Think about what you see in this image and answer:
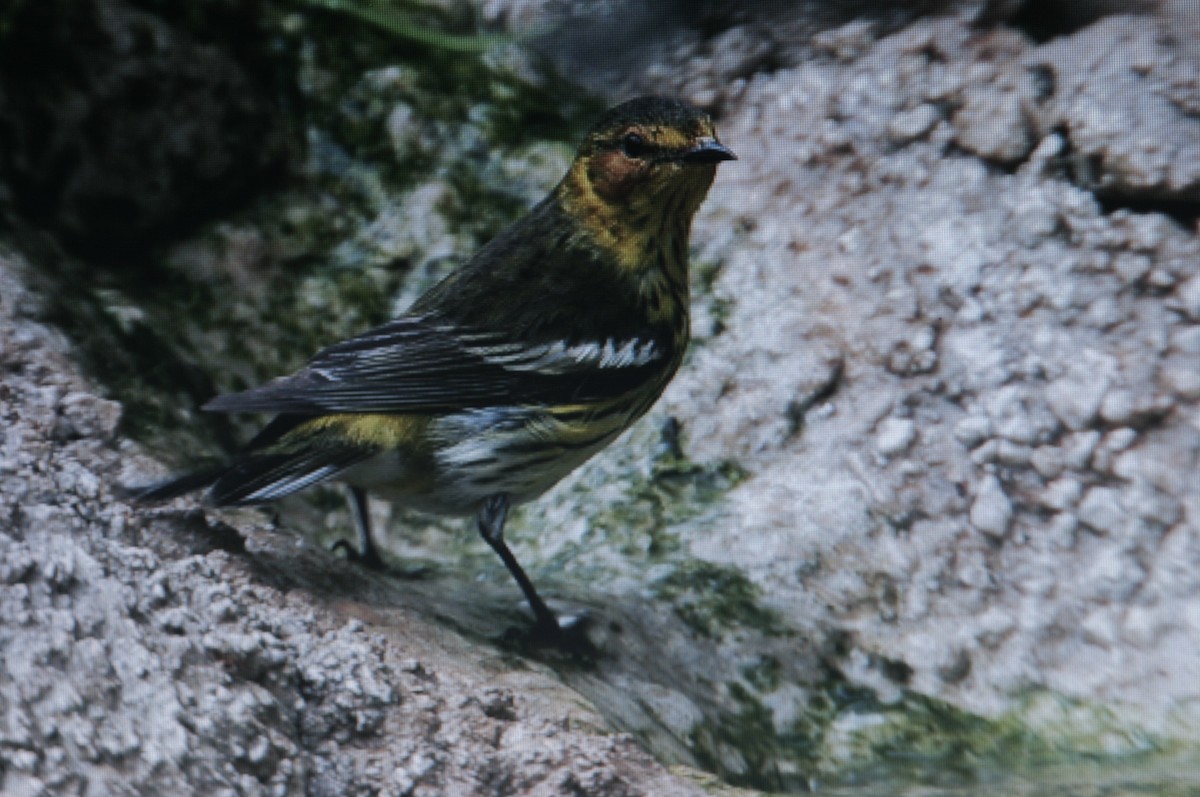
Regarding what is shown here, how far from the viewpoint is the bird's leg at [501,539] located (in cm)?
440

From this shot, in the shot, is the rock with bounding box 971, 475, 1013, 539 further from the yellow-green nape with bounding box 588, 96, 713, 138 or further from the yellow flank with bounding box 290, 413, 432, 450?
the yellow flank with bounding box 290, 413, 432, 450

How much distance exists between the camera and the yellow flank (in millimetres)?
4312

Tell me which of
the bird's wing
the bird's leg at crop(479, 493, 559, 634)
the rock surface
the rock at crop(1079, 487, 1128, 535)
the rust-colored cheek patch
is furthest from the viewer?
the rock at crop(1079, 487, 1128, 535)

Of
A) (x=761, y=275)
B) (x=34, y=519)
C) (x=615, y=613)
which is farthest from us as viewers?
(x=761, y=275)

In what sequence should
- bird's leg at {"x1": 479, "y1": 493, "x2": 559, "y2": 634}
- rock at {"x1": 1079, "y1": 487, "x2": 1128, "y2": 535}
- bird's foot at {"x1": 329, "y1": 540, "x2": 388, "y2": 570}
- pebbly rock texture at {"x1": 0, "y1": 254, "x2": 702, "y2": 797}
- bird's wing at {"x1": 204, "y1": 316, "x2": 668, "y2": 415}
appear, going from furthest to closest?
rock at {"x1": 1079, "y1": 487, "x2": 1128, "y2": 535} → bird's foot at {"x1": 329, "y1": 540, "x2": 388, "y2": 570} → bird's leg at {"x1": 479, "y1": 493, "x2": 559, "y2": 634} → bird's wing at {"x1": 204, "y1": 316, "x2": 668, "y2": 415} → pebbly rock texture at {"x1": 0, "y1": 254, "x2": 702, "y2": 797}

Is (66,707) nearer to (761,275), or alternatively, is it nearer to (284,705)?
(284,705)

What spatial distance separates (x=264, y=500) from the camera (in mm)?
4008

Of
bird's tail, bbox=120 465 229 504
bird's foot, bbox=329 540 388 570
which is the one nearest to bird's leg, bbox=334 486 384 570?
bird's foot, bbox=329 540 388 570

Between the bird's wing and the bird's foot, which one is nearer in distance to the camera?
the bird's wing

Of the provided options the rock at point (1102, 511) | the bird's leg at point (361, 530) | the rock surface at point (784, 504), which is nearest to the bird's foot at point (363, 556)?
the bird's leg at point (361, 530)

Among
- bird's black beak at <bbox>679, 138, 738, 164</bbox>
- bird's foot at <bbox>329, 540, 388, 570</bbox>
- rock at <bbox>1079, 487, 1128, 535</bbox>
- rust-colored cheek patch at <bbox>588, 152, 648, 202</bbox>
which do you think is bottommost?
rock at <bbox>1079, 487, 1128, 535</bbox>

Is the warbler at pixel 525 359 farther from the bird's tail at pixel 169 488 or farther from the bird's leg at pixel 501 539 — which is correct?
the bird's tail at pixel 169 488

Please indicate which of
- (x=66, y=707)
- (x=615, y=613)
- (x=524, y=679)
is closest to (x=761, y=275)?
(x=615, y=613)

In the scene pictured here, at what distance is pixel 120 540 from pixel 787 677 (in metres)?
1.93
